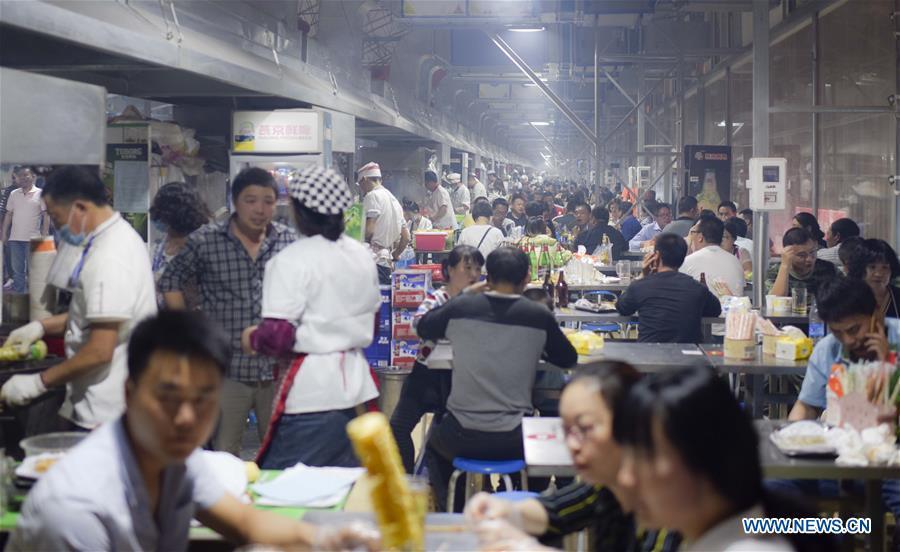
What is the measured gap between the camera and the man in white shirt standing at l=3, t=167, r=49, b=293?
11812 mm

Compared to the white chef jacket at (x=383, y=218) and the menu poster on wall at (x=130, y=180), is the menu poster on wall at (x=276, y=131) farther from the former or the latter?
the white chef jacket at (x=383, y=218)

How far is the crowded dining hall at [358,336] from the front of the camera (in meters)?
2.24

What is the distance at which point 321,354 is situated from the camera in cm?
396

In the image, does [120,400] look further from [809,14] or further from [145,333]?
[809,14]

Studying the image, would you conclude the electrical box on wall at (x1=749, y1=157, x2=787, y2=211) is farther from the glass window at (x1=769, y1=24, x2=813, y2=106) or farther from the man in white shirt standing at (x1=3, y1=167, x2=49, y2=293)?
the man in white shirt standing at (x1=3, y1=167, x2=49, y2=293)

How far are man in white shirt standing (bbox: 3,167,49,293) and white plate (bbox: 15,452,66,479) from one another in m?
9.18

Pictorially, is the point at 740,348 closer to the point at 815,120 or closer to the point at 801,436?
the point at 801,436

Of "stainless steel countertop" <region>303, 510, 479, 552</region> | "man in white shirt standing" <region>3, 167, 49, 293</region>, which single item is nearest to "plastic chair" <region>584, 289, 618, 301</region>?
"man in white shirt standing" <region>3, 167, 49, 293</region>

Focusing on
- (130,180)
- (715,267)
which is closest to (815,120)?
(715,267)

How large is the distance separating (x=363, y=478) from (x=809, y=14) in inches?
406

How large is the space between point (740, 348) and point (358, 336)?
2.60 m

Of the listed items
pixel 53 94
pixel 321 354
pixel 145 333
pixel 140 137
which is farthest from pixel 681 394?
pixel 140 137

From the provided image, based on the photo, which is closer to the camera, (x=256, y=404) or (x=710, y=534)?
(x=710, y=534)

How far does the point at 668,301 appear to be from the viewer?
6785 millimetres
